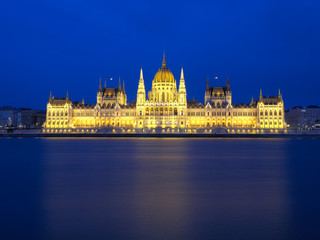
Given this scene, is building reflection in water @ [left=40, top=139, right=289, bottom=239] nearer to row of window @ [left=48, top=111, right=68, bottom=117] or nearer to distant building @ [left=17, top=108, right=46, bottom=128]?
row of window @ [left=48, top=111, right=68, bottom=117]

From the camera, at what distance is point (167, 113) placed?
127 metres

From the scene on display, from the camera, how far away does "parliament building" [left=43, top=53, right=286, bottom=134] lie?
126250 mm

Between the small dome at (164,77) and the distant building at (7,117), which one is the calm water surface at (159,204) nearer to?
the small dome at (164,77)

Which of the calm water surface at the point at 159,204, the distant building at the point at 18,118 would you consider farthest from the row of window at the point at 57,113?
the calm water surface at the point at 159,204

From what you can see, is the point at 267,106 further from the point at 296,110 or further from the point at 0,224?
the point at 0,224

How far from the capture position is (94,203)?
16047mm

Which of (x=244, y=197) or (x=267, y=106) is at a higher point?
(x=267, y=106)

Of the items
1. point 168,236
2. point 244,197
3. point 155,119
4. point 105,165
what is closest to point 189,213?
point 168,236

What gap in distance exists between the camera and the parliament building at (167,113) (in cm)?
12625

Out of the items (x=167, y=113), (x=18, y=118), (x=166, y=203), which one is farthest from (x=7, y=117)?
(x=166, y=203)

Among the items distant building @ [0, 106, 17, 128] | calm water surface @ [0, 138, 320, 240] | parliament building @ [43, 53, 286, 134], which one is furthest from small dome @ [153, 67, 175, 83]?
calm water surface @ [0, 138, 320, 240]

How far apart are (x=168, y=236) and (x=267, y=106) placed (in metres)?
122

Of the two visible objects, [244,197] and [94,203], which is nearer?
[94,203]

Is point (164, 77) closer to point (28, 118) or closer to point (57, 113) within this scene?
point (57, 113)
